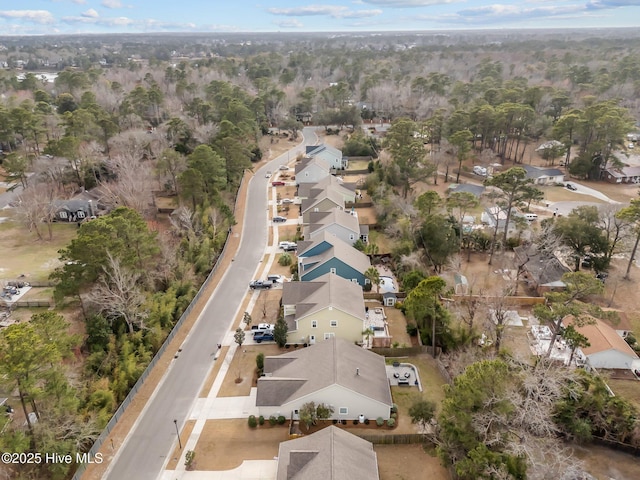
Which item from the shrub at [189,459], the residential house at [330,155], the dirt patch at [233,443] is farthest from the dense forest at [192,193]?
the residential house at [330,155]

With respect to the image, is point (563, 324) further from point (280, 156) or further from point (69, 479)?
point (280, 156)

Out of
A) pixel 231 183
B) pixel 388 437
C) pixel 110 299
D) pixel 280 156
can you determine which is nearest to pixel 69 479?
pixel 110 299

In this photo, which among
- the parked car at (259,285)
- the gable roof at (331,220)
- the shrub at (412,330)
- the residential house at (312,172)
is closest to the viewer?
the shrub at (412,330)

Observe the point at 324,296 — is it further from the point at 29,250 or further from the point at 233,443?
the point at 29,250

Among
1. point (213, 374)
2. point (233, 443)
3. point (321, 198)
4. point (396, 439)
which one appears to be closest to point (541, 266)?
point (396, 439)

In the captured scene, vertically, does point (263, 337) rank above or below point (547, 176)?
below

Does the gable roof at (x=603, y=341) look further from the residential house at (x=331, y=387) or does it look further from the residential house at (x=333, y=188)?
the residential house at (x=333, y=188)

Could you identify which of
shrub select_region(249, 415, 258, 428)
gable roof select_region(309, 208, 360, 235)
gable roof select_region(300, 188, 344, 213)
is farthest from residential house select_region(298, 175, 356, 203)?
shrub select_region(249, 415, 258, 428)
